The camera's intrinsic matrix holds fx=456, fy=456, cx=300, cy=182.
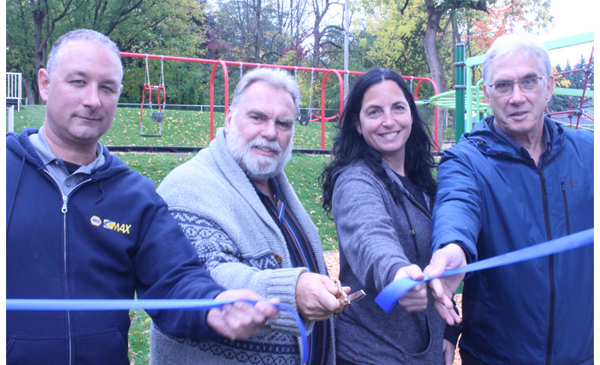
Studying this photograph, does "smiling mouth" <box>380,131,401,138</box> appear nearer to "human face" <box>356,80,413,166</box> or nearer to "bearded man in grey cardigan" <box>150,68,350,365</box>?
"human face" <box>356,80,413,166</box>

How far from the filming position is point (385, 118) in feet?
7.43

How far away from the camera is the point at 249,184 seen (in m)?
2.15

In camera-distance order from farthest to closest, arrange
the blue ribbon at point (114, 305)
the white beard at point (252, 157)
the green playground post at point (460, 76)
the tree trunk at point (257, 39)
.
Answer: the tree trunk at point (257, 39) → the green playground post at point (460, 76) → the white beard at point (252, 157) → the blue ribbon at point (114, 305)

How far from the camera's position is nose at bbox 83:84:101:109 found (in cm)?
187

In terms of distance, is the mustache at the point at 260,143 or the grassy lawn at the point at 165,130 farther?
the grassy lawn at the point at 165,130

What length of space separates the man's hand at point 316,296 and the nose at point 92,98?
110cm

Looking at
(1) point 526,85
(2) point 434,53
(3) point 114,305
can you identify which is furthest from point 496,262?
(2) point 434,53

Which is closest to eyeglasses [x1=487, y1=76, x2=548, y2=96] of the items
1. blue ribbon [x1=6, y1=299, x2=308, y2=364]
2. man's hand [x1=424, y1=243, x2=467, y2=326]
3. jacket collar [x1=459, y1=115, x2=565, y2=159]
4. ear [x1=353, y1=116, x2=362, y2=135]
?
jacket collar [x1=459, y1=115, x2=565, y2=159]

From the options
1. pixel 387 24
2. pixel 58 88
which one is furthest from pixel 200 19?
pixel 58 88

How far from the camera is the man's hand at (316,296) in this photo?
61.4 inches

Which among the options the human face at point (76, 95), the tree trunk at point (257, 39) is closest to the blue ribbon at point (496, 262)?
the human face at point (76, 95)

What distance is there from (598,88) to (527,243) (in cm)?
68

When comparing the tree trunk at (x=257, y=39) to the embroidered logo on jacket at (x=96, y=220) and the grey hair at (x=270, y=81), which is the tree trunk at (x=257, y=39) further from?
the embroidered logo on jacket at (x=96, y=220)

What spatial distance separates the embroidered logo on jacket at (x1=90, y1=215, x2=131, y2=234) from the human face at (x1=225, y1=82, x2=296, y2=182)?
0.65 metres
